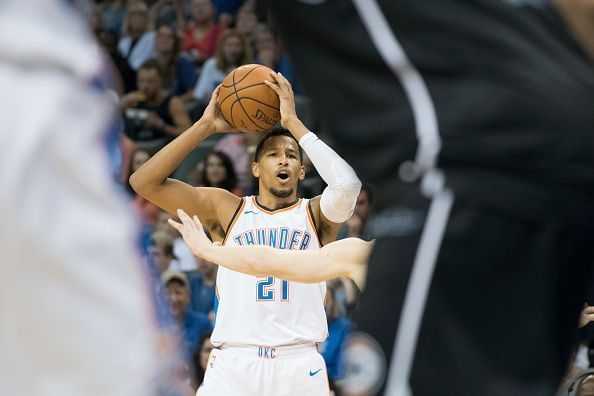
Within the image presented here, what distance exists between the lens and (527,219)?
223cm

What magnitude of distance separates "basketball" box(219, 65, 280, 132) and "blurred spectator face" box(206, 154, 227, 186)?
138 inches

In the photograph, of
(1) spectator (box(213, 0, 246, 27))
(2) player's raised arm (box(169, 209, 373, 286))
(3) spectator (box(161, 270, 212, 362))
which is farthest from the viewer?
(1) spectator (box(213, 0, 246, 27))

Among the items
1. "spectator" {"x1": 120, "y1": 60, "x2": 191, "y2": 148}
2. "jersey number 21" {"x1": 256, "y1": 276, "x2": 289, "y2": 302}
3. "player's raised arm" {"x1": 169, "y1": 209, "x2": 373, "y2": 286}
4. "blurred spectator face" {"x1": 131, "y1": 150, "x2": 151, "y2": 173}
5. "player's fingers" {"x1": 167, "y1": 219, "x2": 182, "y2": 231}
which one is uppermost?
"spectator" {"x1": 120, "y1": 60, "x2": 191, "y2": 148}

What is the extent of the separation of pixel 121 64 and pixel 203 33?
1.16 m

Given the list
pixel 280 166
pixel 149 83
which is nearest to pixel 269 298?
pixel 280 166

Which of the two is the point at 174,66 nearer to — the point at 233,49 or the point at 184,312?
the point at 233,49

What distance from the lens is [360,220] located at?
9.84m

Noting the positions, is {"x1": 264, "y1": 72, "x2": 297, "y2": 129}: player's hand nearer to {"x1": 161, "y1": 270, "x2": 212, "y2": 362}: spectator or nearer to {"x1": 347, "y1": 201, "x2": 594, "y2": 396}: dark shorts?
{"x1": 161, "y1": 270, "x2": 212, "y2": 362}: spectator

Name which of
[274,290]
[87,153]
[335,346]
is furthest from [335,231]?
[87,153]

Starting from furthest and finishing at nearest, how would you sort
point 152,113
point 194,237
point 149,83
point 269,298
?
1. point 149,83
2. point 152,113
3. point 269,298
4. point 194,237

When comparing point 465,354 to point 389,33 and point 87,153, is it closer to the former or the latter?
point 389,33

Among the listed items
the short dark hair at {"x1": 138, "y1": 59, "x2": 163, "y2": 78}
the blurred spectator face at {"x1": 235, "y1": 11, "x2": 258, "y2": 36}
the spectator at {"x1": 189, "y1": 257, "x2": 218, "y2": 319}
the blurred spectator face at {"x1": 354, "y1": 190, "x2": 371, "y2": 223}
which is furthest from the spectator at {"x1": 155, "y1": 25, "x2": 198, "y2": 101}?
the spectator at {"x1": 189, "y1": 257, "x2": 218, "y2": 319}

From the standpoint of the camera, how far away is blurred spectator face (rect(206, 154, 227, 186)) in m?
10.4

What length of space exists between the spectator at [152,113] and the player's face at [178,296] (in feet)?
10.1
